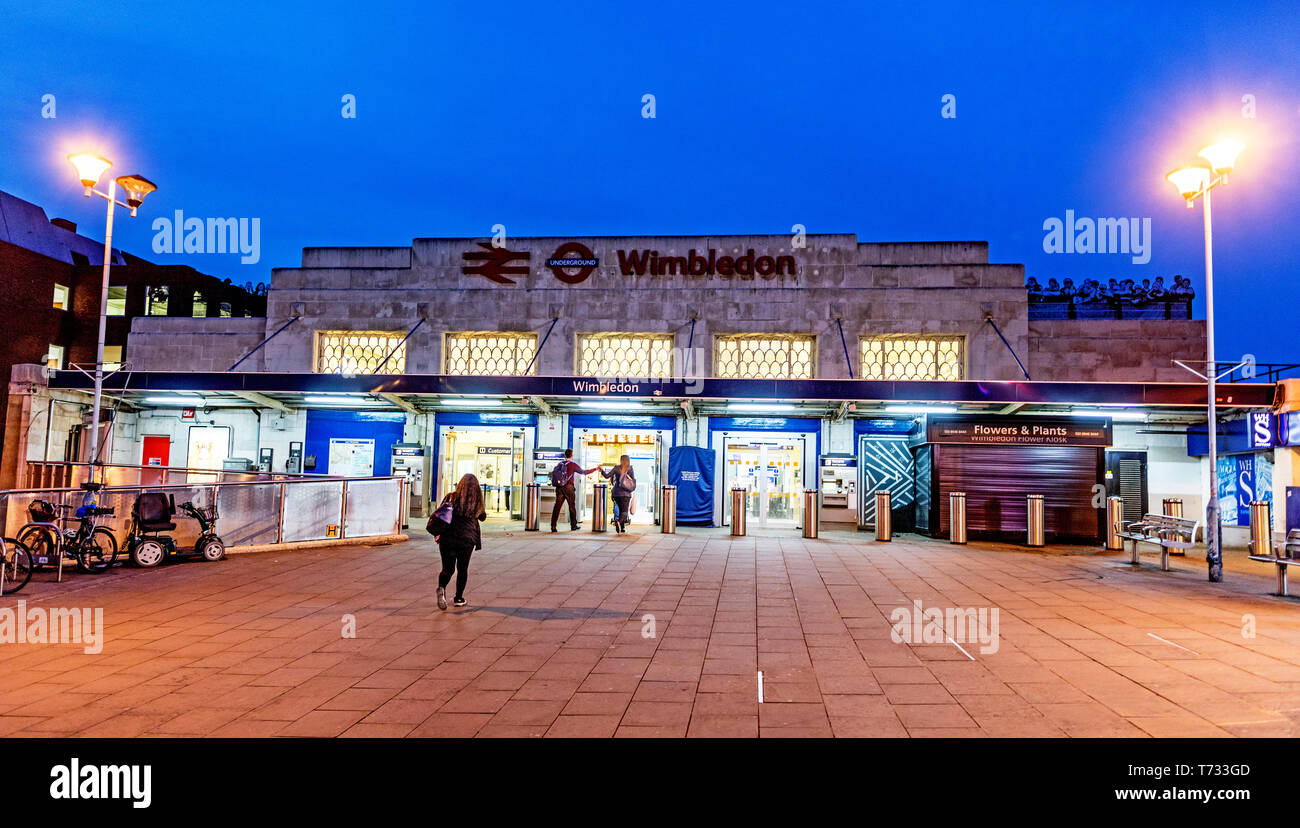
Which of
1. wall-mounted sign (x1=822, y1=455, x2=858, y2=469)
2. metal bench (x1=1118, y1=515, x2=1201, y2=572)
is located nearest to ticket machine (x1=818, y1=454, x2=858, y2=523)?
wall-mounted sign (x1=822, y1=455, x2=858, y2=469)

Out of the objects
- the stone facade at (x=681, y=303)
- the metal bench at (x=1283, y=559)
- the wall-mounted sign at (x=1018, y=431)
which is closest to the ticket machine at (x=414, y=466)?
the stone facade at (x=681, y=303)

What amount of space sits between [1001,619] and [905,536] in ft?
33.2

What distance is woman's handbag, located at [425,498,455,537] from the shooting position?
848 cm

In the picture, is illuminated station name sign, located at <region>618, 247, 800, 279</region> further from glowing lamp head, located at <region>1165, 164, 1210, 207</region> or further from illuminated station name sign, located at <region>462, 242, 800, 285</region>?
glowing lamp head, located at <region>1165, 164, 1210, 207</region>

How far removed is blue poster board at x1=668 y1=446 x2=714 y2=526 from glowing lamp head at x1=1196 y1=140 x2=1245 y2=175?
12.0 meters

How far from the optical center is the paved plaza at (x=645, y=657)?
492 centimetres

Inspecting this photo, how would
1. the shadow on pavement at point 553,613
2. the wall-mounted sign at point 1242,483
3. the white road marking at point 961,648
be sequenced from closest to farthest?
the white road marking at point 961,648
the shadow on pavement at point 553,613
the wall-mounted sign at point 1242,483

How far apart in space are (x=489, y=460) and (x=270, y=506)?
8450 mm

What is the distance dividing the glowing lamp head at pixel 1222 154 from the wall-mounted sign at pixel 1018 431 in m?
6.97

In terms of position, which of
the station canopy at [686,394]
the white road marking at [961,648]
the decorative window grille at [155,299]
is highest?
the decorative window grille at [155,299]

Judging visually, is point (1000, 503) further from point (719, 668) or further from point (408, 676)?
point (408, 676)

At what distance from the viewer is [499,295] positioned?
72.9ft

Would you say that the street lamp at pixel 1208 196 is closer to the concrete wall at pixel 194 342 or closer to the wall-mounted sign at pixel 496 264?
the wall-mounted sign at pixel 496 264

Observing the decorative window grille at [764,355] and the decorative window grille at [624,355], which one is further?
the decorative window grille at [624,355]
